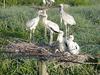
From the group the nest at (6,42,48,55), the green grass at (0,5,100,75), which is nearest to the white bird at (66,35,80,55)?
the nest at (6,42,48,55)

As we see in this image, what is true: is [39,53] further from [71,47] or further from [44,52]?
[71,47]

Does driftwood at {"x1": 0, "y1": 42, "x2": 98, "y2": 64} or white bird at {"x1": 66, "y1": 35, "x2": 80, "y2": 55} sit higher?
white bird at {"x1": 66, "y1": 35, "x2": 80, "y2": 55}

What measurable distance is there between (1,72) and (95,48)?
1336 millimetres

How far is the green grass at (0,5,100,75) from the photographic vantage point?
7.30 m

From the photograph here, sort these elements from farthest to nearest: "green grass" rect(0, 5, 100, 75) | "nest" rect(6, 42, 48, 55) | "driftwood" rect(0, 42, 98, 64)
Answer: "green grass" rect(0, 5, 100, 75) → "nest" rect(6, 42, 48, 55) → "driftwood" rect(0, 42, 98, 64)

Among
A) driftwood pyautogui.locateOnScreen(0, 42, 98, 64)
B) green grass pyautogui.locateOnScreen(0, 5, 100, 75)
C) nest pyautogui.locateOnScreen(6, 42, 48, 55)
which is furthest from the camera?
green grass pyautogui.locateOnScreen(0, 5, 100, 75)

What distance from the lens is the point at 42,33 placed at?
877 cm

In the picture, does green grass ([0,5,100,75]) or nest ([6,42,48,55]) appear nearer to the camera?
nest ([6,42,48,55])

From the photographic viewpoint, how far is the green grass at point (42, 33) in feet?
23.9

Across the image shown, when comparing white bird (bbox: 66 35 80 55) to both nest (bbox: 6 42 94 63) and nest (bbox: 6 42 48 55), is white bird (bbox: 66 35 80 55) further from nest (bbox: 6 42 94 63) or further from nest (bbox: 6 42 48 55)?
nest (bbox: 6 42 48 55)

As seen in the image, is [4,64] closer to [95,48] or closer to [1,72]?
[1,72]

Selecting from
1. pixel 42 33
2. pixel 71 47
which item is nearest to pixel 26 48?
pixel 71 47

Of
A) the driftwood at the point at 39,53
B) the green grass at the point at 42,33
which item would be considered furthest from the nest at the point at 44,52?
the green grass at the point at 42,33

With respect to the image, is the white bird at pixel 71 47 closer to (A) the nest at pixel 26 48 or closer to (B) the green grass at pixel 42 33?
(A) the nest at pixel 26 48
